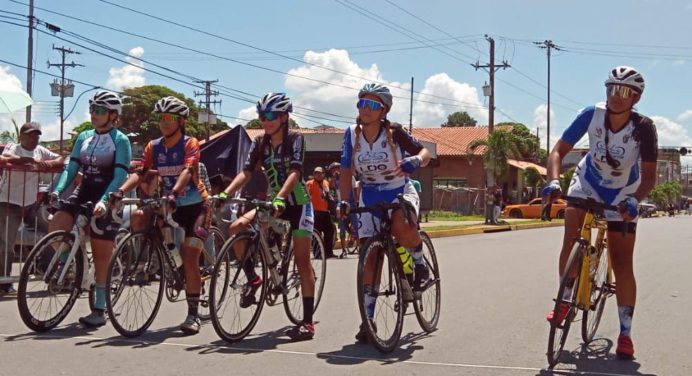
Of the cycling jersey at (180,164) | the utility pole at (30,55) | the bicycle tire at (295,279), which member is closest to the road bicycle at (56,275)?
the cycling jersey at (180,164)

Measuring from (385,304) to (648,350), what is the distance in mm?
1966

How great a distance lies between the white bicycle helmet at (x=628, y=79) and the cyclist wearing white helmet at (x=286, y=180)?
2.37 metres

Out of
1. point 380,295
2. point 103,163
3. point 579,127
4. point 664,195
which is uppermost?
point 664,195

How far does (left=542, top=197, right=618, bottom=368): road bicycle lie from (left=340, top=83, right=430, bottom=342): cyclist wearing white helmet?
100 centimetres

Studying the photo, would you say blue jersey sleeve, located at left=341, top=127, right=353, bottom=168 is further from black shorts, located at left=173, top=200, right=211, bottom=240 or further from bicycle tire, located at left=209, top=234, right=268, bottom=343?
black shorts, located at left=173, top=200, right=211, bottom=240

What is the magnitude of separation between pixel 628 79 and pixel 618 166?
23.1 inches

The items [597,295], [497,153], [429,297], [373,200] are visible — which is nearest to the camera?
[597,295]

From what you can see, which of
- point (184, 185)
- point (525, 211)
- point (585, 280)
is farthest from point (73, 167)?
point (525, 211)

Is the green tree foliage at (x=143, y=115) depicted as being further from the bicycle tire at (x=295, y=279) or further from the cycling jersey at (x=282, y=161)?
the cycling jersey at (x=282, y=161)

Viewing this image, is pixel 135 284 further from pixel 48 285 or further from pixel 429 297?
pixel 429 297

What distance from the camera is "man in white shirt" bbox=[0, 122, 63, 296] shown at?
8523mm

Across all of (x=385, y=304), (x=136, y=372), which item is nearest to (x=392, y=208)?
(x=385, y=304)

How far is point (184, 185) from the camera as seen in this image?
6250 mm

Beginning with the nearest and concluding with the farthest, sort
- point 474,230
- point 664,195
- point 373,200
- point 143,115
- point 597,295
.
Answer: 1. point 597,295
2. point 373,200
3. point 474,230
4. point 143,115
5. point 664,195
